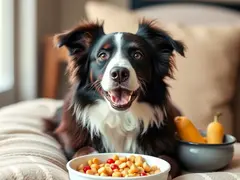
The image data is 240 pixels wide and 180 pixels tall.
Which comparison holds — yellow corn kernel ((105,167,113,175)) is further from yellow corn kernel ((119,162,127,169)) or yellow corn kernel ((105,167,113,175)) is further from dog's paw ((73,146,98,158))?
dog's paw ((73,146,98,158))

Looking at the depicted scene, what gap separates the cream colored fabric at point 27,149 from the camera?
3.95 ft

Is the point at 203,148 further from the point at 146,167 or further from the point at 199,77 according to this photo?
the point at 199,77

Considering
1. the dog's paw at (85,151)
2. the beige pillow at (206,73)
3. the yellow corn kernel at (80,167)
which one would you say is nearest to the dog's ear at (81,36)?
the dog's paw at (85,151)

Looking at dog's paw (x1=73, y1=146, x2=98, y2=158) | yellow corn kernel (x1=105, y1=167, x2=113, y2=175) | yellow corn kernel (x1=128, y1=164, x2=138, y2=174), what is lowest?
dog's paw (x1=73, y1=146, x2=98, y2=158)

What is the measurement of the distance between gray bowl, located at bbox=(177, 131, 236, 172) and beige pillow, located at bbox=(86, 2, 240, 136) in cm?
72

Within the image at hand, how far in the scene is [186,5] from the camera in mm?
2803

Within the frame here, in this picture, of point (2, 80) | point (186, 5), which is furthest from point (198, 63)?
point (2, 80)

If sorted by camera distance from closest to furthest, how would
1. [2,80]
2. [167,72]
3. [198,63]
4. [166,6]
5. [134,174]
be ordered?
[134,174] < [167,72] < [198,63] < [2,80] < [166,6]

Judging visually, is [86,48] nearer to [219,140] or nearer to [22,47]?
[219,140]

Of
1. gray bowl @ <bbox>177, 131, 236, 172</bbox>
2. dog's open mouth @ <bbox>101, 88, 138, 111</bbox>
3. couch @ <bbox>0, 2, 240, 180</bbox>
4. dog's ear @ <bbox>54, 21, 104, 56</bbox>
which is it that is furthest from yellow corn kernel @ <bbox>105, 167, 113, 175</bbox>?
couch @ <bbox>0, 2, 240, 180</bbox>

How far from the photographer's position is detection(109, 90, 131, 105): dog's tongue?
4.43ft

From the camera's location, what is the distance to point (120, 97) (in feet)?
4.45

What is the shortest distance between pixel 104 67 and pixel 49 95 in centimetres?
152

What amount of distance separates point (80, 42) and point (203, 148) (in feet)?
1.52
